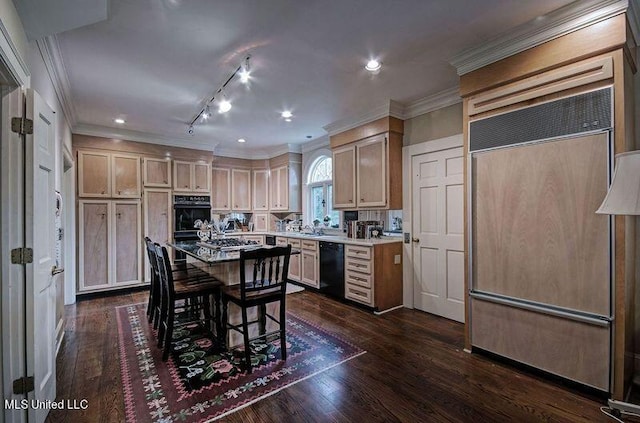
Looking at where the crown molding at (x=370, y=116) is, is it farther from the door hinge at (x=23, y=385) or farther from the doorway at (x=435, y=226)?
the door hinge at (x=23, y=385)

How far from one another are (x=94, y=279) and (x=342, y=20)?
5.11 meters

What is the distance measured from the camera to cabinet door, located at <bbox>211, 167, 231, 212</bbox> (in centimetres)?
629

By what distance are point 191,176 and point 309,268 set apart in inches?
112

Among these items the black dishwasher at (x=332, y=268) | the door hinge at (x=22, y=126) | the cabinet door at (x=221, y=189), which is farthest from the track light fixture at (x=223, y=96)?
the black dishwasher at (x=332, y=268)

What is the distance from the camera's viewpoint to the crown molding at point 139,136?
4691 millimetres

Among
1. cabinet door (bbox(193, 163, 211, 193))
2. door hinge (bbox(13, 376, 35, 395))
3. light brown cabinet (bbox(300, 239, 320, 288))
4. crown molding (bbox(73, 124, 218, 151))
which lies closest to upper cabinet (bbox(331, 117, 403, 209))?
light brown cabinet (bbox(300, 239, 320, 288))

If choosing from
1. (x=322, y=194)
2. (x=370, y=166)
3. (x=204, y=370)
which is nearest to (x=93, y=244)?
(x=204, y=370)

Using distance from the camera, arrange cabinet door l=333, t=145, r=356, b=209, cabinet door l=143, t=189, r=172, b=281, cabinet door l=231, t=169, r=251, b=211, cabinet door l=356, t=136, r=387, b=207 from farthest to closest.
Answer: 1. cabinet door l=231, t=169, r=251, b=211
2. cabinet door l=143, t=189, r=172, b=281
3. cabinet door l=333, t=145, r=356, b=209
4. cabinet door l=356, t=136, r=387, b=207

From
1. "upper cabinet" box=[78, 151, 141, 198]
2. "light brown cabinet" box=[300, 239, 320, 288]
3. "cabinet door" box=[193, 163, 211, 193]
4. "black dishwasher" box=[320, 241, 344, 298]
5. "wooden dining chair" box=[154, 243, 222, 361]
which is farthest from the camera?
"cabinet door" box=[193, 163, 211, 193]

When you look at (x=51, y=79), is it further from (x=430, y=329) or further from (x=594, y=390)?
(x=594, y=390)

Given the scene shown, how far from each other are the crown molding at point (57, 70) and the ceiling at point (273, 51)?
0.15 ft

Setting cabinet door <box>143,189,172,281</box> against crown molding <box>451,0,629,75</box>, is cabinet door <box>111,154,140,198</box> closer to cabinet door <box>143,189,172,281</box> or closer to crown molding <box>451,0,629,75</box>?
cabinet door <box>143,189,172,281</box>

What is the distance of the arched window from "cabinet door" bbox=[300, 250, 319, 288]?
787 millimetres

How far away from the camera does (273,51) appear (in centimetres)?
259
